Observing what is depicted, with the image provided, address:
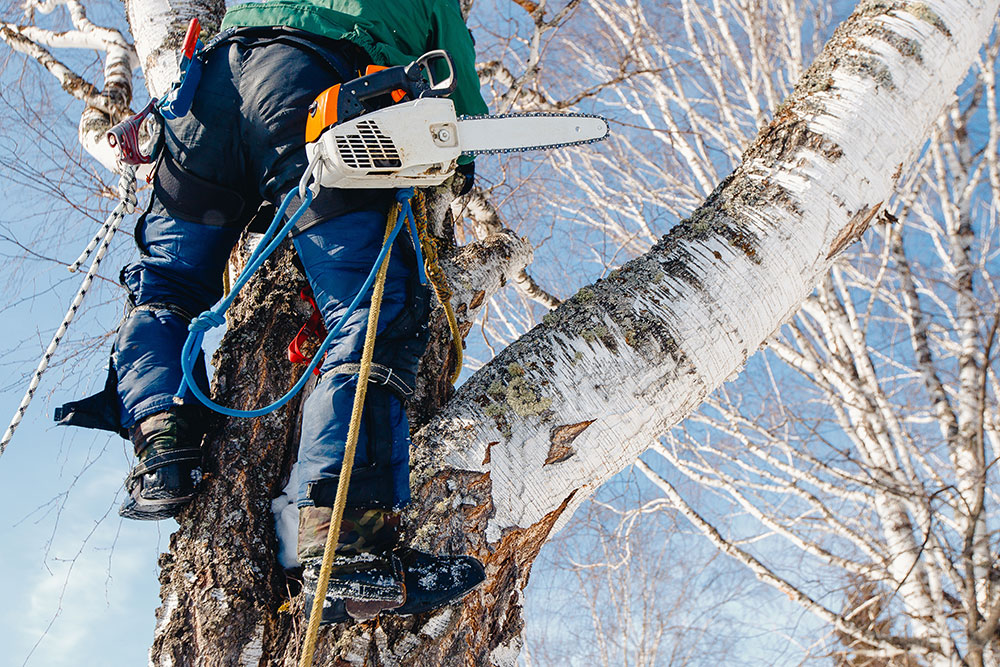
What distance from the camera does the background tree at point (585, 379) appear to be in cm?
143

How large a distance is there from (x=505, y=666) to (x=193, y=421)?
845mm

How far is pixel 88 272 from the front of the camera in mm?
1624

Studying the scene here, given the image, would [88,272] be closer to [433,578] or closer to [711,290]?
[433,578]

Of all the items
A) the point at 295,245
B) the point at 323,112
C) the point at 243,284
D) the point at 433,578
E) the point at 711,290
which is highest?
the point at 323,112

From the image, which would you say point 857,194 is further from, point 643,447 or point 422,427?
point 422,427

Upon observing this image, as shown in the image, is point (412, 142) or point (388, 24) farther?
point (388, 24)

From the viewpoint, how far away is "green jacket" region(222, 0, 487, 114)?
1.64 meters

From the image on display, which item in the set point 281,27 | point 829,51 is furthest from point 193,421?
point 829,51

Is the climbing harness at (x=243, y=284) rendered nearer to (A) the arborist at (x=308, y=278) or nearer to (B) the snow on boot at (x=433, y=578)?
(A) the arborist at (x=308, y=278)

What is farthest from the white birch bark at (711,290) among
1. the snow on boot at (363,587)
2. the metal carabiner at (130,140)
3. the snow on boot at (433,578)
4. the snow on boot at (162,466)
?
the metal carabiner at (130,140)

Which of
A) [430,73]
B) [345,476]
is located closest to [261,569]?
[345,476]

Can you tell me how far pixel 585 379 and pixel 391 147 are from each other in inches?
24.8

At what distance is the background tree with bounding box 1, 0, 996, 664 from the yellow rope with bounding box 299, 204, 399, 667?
0.18m

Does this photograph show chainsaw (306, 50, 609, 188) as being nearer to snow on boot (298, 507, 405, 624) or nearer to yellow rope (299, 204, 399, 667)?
yellow rope (299, 204, 399, 667)
